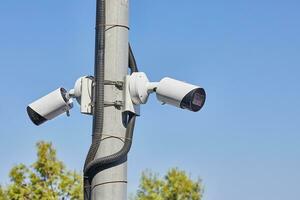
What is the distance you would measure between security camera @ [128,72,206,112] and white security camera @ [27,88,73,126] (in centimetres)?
65

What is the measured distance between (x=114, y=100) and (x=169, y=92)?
1.19ft

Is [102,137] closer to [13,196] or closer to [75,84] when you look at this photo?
[75,84]

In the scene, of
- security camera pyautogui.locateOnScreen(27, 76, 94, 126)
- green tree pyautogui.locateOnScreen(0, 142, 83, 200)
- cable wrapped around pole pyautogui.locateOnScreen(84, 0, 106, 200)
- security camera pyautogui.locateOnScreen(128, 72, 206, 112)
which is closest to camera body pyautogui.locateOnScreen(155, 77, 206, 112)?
security camera pyautogui.locateOnScreen(128, 72, 206, 112)

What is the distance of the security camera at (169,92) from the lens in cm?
453

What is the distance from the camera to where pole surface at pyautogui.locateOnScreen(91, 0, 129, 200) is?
447 cm

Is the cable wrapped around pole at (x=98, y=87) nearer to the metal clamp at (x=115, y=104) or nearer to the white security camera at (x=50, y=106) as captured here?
the metal clamp at (x=115, y=104)

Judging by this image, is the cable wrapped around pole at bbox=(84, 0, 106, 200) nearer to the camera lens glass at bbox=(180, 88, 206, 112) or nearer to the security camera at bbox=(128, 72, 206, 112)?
the security camera at bbox=(128, 72, 206, 112)

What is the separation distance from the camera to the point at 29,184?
19141 mm

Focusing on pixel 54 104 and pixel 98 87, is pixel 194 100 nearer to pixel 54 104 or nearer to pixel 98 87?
pixel 98 87

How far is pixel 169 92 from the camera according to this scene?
14.9 ft

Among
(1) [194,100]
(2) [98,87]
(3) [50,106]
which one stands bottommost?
(1) [194,100]

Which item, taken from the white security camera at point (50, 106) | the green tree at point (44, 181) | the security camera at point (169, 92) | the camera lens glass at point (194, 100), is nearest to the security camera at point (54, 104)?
the white security camera at point (50, 106)

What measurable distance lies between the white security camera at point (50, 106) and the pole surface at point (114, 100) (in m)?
0.55

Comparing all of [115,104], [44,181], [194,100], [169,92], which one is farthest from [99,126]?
[44,181]
